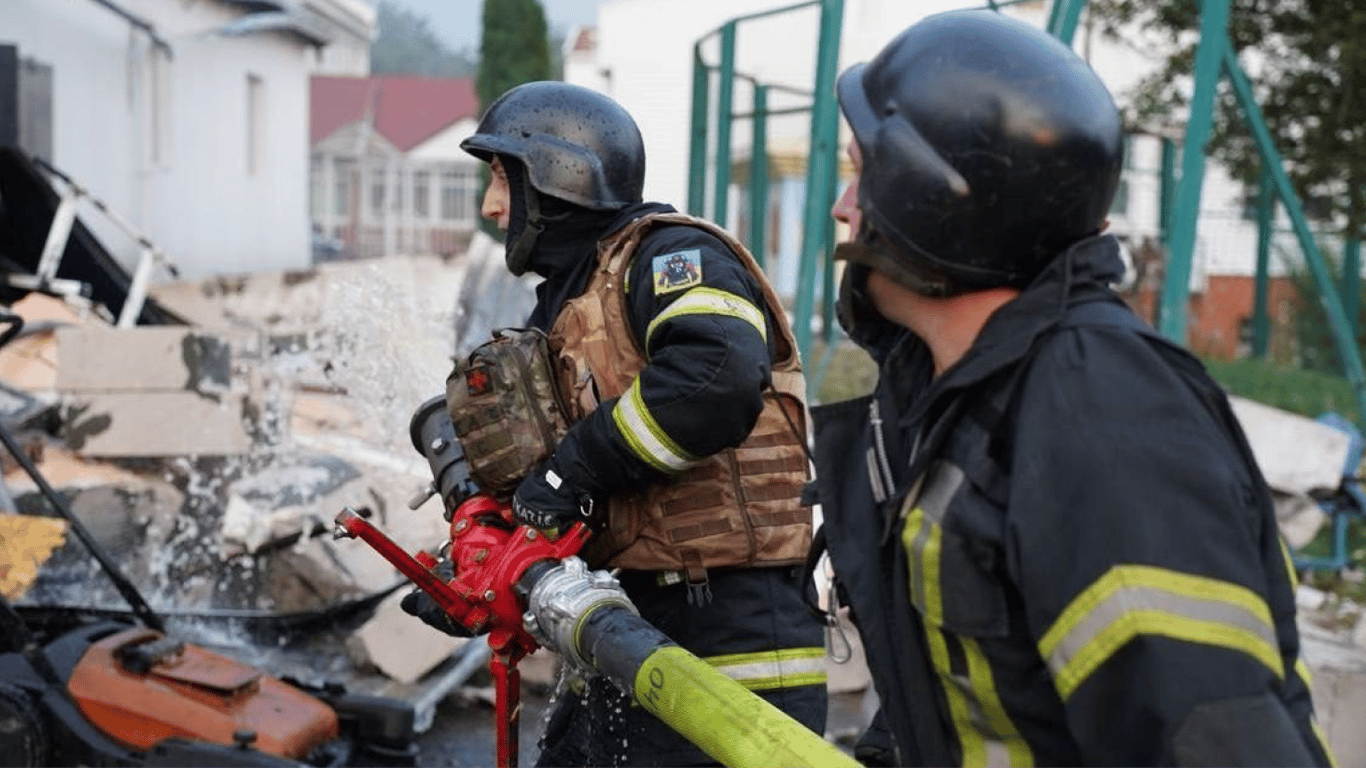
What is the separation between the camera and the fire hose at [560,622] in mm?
2094

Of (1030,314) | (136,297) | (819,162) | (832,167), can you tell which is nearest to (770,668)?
(1030,314)

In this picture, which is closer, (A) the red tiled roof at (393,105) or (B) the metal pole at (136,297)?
(B) the metal pole at (136,297)

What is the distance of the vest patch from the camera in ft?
9.96

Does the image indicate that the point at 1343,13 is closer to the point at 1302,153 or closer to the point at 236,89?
the point at 1302,153

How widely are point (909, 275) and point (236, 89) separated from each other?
1819cm

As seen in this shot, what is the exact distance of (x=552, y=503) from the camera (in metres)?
3.04

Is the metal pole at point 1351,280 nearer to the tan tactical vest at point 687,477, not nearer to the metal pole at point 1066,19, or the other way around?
the metal pole at point 1066,19

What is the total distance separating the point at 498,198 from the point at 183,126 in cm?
1471

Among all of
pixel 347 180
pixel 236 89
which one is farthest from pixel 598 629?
pixel 347 180

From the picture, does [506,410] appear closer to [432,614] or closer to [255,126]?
[432,614]

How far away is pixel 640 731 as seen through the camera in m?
3.12

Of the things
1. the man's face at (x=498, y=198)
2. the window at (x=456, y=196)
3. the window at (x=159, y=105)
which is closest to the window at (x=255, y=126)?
the window at (x=159, y=105)

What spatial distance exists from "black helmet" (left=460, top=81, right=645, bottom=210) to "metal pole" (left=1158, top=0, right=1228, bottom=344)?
332cm

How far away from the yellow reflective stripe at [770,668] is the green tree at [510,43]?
35.1 m
